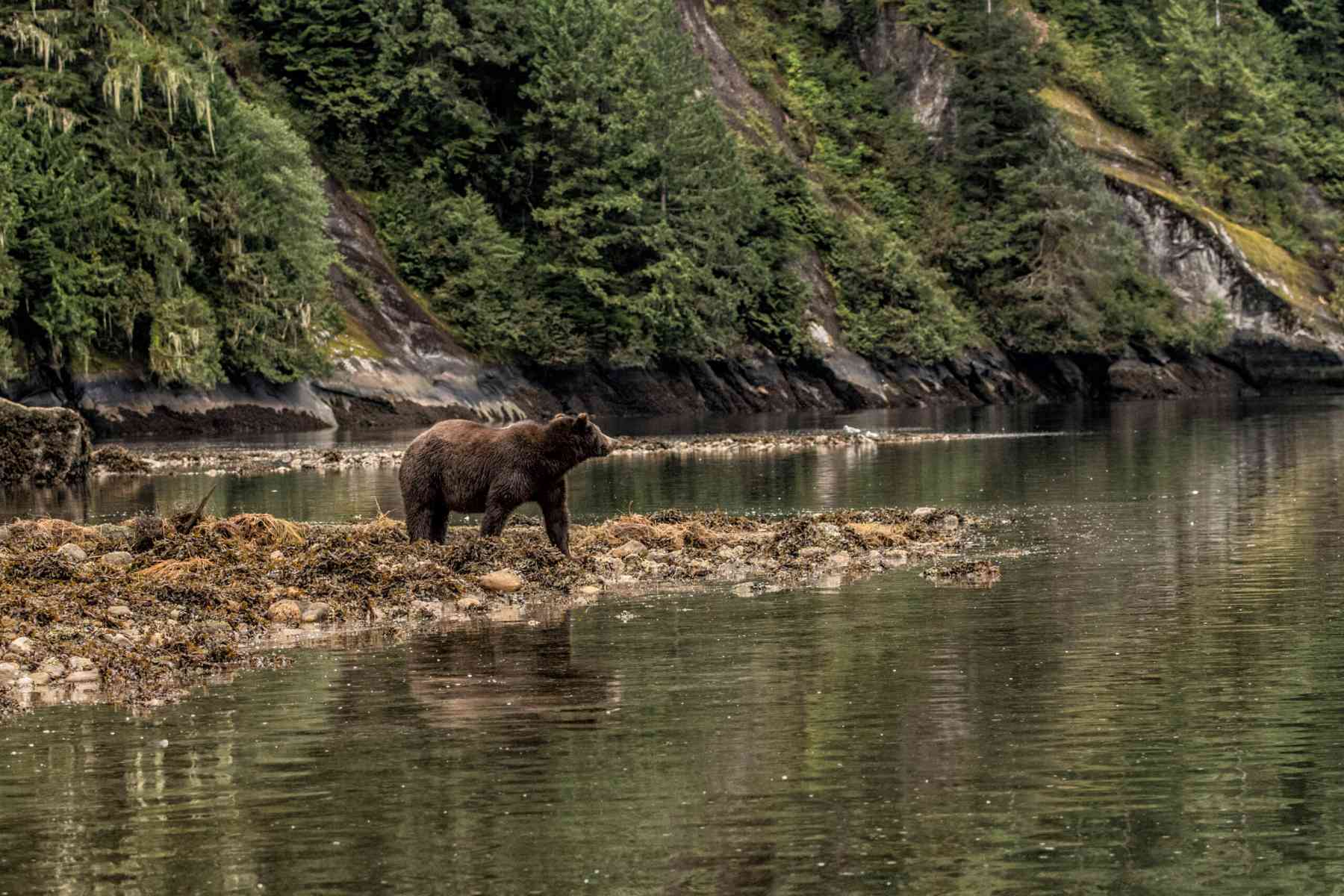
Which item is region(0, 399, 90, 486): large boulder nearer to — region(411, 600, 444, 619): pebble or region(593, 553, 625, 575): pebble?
region(593, 553, 625, 575): pebble

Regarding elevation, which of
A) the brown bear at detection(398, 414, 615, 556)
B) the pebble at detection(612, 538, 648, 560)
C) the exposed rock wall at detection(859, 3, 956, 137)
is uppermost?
Answer: the exposed rock wall at detection(859, 3, 956, 137)

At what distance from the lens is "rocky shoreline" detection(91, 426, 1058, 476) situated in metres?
51.0

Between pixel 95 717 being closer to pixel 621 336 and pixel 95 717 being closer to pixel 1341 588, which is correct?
pixel 1341 588

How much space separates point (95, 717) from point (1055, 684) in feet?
26.2

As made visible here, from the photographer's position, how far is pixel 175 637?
1919 cm

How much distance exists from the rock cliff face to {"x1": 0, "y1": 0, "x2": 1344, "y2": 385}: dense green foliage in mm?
1280

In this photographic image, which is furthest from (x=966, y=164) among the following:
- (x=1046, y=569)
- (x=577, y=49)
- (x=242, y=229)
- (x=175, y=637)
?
(x=175, y=637)

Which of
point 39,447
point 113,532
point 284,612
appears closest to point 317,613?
point 284,612

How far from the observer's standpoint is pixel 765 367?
97.2 meters

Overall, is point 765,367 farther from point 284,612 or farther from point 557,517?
point 284,612

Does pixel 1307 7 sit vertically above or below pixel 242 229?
above

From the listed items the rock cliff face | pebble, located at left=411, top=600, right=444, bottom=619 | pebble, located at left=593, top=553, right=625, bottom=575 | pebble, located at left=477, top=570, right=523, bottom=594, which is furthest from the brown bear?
the rock cliff face

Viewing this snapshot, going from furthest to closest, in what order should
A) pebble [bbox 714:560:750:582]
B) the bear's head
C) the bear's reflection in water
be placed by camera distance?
the bear's head → pebble [bbox 714:560:750:582] → the bear's reflection in water

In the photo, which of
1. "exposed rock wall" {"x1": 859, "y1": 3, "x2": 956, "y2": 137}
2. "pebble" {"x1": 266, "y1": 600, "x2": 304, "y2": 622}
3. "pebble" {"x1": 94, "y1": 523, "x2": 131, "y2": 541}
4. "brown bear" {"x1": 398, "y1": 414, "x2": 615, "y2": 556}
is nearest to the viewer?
"pebble" {"x1": 266, "y1": 600, "x2": 304, "y2": 622}
